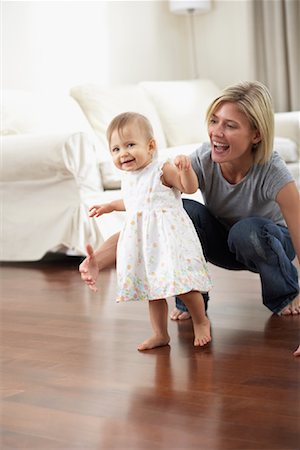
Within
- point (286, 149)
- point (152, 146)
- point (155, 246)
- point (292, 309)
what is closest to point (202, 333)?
point (155, 246)

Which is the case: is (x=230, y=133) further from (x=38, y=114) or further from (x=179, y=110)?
(x=179, y=110)

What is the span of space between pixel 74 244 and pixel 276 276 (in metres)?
1.50

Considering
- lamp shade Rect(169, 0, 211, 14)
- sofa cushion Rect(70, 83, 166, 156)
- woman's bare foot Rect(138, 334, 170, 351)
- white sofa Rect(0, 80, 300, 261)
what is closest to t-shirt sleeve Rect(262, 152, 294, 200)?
woman's bare foot Rect(138, 334, 170, 351)

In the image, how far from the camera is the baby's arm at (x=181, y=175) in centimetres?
213

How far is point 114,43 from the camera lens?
574cm

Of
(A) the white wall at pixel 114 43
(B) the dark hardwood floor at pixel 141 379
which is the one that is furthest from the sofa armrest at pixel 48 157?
(A) the white wall at pixel 114 43

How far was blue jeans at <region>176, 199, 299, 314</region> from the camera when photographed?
8.04 ft

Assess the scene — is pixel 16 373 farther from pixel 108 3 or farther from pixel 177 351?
pixel 108 3

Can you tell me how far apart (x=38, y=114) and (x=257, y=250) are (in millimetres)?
2121

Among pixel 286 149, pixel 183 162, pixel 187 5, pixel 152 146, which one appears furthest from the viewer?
pixel 187 5

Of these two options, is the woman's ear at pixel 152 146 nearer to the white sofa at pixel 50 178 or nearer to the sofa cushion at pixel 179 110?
the white sofa at pixel 50 178

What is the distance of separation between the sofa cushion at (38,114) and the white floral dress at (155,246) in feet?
6.07

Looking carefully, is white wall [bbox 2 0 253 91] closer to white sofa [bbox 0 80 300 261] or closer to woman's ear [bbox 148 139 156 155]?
white sofa [bbox 0 80 300 261]

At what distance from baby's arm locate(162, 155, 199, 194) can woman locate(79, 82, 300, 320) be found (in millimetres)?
190
